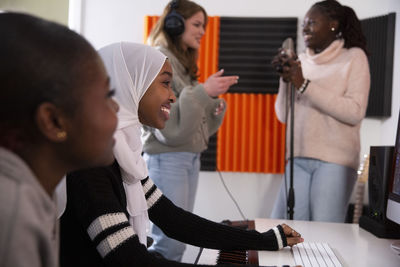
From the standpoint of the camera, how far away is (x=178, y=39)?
100 inches

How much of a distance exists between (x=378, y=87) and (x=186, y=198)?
69.1 inches

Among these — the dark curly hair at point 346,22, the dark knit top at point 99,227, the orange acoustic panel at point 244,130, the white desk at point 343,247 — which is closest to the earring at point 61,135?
the dark knit top at point 99,227

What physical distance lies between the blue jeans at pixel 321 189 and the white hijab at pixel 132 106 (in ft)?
3.37

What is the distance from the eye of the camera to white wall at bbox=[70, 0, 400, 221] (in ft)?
11.8

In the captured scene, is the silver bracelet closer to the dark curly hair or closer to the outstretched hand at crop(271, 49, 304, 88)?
the outstretched hand at crop(271, 49, 304, 88)

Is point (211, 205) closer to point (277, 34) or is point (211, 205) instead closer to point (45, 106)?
point (277, 34)

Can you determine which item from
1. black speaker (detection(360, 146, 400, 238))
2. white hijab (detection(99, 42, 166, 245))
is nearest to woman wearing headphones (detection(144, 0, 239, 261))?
white hijab (detection(99, 42, 166, 245))

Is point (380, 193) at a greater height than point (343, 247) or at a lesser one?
greater

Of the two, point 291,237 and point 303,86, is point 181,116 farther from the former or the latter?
point 291,237

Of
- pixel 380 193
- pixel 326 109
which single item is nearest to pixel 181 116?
pixel 326 109

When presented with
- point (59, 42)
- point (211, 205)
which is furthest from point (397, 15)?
point (59, 42)

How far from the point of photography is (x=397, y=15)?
319 centimetres

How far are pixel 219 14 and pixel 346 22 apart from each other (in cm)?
138

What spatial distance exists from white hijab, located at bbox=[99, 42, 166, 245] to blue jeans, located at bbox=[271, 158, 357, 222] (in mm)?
1028
